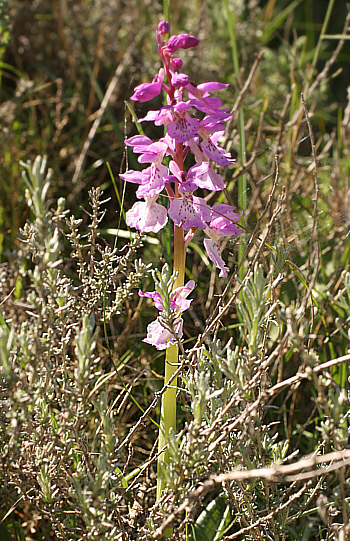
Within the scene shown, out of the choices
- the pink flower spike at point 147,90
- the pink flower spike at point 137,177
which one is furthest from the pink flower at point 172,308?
the pink flower spike at point 147,90

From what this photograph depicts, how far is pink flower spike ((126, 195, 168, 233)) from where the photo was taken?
1.03 metres

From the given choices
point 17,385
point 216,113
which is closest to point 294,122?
point 216,113

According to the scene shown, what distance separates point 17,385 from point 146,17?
284 cm

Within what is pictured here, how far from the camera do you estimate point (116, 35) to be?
2893 millimetres

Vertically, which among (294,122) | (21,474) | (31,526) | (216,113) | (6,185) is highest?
(216,113)

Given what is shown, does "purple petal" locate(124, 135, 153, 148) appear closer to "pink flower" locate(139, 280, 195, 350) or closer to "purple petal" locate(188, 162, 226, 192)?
"purple petal" locate(188, 162, 226, 192)

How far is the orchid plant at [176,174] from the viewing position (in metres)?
0.97

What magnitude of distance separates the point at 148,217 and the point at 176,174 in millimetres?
111

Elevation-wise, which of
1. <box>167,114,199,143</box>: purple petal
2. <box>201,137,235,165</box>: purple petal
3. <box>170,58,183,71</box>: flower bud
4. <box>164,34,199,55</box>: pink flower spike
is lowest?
<box>201,137,235,165</box>: purple petal

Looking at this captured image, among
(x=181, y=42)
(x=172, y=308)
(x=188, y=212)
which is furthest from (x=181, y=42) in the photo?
(x=172, y=308)

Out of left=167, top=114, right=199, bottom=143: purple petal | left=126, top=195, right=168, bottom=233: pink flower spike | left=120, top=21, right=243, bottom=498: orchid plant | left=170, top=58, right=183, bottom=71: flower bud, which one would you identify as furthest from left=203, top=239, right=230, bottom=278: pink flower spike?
left=170, top=58, right=183, bottom=71: flower bud

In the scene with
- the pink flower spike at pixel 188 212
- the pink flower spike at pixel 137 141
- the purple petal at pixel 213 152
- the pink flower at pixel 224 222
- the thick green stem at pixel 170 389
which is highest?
the pink flower spike at pixel 137 141

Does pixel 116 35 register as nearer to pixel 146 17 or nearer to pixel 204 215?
pixel 146 17

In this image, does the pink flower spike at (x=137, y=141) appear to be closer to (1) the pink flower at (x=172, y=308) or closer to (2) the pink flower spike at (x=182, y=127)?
(2) the pink flower spike at (x=182, y=127)
